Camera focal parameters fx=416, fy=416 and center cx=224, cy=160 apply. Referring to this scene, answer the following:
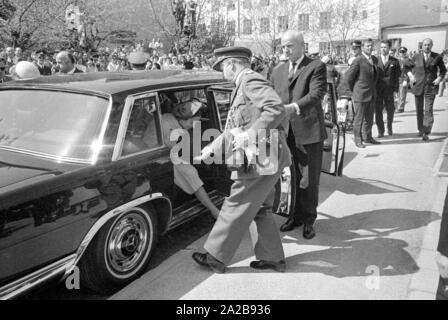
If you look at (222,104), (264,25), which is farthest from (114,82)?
(264,25)

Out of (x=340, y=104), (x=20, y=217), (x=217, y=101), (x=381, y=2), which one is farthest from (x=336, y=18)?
(x=20, y=217)

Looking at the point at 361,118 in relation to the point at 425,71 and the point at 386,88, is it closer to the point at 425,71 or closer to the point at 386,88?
the point at 386,88

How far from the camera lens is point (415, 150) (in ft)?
25.6

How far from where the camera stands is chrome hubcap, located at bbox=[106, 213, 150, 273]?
3.09 m

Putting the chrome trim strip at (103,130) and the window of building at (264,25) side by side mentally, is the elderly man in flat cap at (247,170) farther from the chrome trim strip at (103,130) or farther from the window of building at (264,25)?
the window of building at (264,25)

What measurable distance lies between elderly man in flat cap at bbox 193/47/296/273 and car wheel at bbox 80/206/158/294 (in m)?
0.53

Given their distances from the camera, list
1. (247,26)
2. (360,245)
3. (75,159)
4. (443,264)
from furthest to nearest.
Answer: (247,26), (360,245), (75,159), (443,264)

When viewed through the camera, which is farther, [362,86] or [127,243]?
[362,86]

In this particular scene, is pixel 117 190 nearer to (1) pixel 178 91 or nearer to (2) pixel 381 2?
(1) pixel 178 91

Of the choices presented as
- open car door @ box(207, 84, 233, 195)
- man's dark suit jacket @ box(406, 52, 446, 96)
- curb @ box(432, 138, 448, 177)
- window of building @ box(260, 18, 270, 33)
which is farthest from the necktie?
window of building @ box(260, 18, 270, 33)

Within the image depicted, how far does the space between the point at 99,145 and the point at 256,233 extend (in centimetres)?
143

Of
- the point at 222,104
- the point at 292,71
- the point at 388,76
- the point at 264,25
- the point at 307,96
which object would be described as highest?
the point at 264,25

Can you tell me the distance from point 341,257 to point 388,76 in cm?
656

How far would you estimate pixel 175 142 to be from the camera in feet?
12.0
